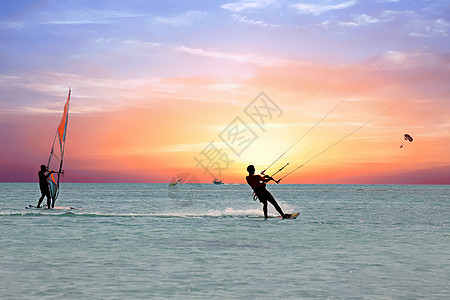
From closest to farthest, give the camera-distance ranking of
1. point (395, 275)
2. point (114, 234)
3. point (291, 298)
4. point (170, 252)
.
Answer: point (291, 298), point (395, 275), point (170, 252), point (114, 234)

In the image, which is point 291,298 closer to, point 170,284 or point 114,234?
point 170,284

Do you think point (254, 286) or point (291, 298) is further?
point (254, 286)

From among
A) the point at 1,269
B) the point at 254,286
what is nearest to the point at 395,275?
the point at 254,286

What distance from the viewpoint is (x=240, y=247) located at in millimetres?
12711

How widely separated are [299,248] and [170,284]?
17.2ft

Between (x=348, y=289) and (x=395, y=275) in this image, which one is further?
(x=395, y=275)

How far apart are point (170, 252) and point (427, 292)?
5.98 meters

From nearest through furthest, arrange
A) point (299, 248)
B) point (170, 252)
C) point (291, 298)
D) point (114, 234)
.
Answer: point (291, 298) → point (170, 252) → point (299, 248) → point (114, 234)

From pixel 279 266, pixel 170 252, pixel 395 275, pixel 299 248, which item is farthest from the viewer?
pixel 299 248

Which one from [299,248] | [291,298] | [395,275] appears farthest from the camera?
[299,248]

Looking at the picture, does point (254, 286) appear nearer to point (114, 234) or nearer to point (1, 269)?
point (1, 269)

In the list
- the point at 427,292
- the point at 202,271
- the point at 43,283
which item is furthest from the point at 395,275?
the point at 43,283

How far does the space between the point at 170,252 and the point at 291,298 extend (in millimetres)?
4947

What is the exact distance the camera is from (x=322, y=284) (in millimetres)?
8289
